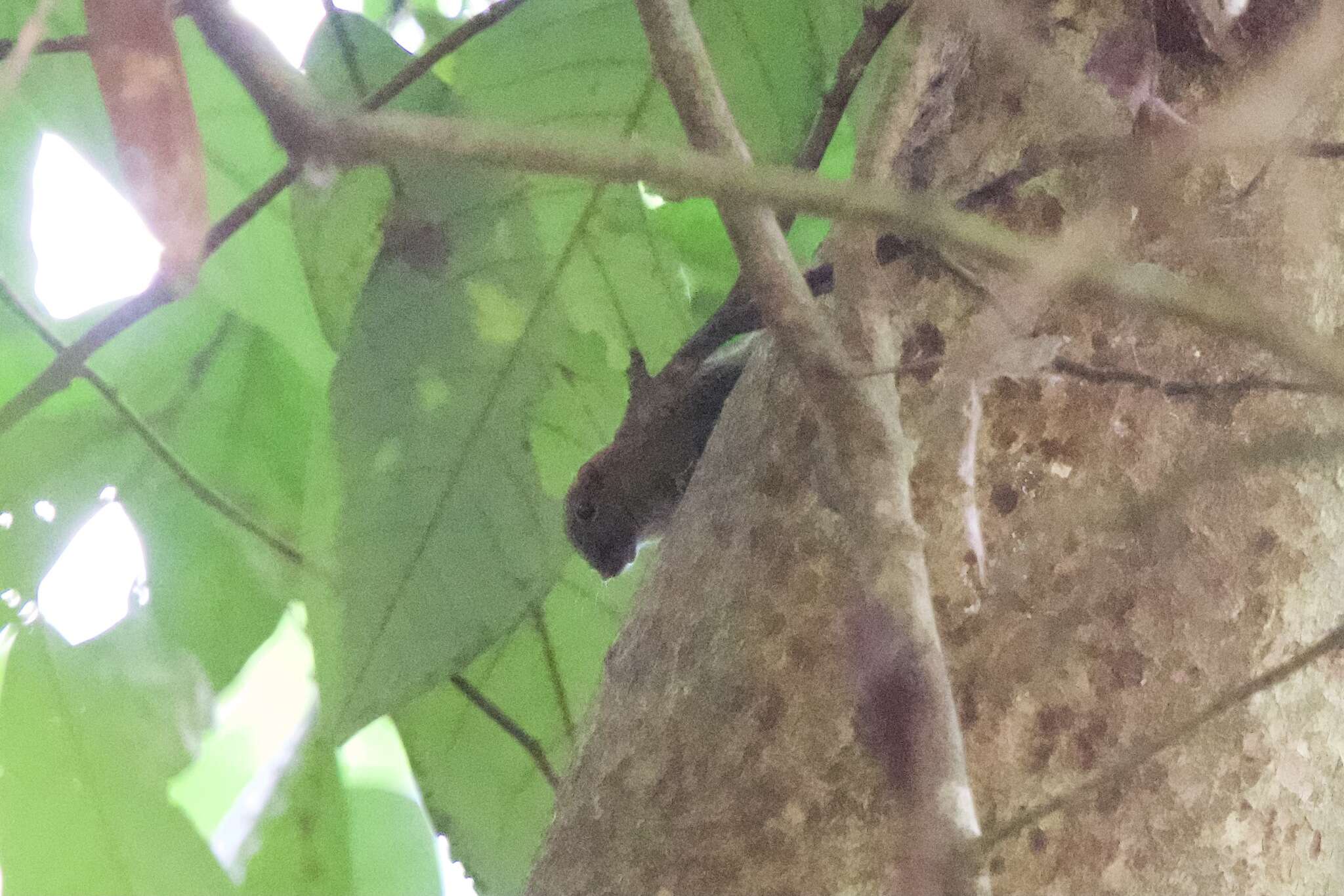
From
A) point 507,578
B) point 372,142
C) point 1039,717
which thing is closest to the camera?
point 372,142

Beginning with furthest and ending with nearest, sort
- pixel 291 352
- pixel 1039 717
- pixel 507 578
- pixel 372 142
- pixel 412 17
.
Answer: pixel 412 17, pixel 291 352, pixel 507 578, pixel 1039 717, pixel 372 142

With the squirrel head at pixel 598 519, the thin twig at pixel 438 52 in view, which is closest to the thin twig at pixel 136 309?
the thin twig at pixel 438 52

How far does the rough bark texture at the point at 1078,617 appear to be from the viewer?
0.39m

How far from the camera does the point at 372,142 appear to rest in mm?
243

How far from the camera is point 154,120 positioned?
29cm

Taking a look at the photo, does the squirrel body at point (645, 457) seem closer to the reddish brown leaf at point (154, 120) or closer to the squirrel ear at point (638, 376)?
the squirrel ear at point (638, 376)

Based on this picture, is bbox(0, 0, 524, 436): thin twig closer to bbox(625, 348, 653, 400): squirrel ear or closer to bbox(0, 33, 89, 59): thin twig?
bbox(0, 33, 89, 59): thin twig

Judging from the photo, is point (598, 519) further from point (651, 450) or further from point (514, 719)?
point (514, 719)

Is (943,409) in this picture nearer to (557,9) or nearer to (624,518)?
(624,518)

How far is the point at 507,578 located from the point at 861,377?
0.37 m

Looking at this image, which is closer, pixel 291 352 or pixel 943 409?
pixel 943 409

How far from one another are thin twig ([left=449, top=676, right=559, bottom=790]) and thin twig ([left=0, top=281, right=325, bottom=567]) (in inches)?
5.6

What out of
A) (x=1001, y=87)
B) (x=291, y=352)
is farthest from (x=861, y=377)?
(x=291, y=352)

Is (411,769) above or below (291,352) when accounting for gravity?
below
